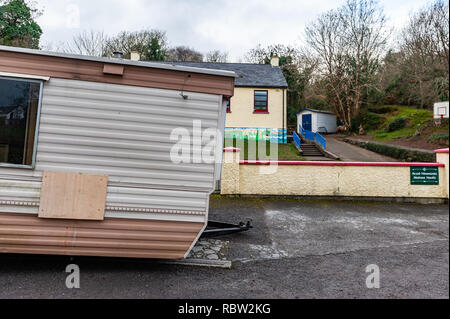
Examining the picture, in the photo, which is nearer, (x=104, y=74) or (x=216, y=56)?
(x=104, y=74)

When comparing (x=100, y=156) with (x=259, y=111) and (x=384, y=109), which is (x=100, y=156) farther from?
(x=384, y=109)

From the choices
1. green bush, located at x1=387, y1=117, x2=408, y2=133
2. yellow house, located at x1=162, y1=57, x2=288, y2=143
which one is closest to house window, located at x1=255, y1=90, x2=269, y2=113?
yellow house, located at x1=162, y1=57, x2=288, y2=143

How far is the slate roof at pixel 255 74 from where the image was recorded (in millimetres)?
19859

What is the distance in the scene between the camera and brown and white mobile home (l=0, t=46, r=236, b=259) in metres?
3.38

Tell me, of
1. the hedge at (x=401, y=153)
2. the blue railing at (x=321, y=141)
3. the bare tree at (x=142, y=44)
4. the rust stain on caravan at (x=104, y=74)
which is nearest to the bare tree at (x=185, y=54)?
the bare tree at (x=142, y=44)

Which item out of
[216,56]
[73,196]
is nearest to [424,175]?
[73,196]

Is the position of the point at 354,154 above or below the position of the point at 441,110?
above

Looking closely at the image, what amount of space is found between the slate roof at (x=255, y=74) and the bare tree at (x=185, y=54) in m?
16.3

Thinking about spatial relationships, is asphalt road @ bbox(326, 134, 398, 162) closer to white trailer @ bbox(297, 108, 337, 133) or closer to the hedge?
the hedge

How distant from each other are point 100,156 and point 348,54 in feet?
81.9

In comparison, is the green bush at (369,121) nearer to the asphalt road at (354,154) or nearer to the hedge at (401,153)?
the asphalt road at (354,154)

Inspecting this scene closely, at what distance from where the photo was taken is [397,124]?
20.7 metres
